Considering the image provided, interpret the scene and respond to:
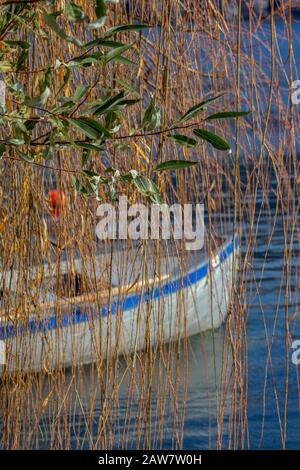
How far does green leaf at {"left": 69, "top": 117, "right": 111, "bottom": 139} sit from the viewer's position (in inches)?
44.4

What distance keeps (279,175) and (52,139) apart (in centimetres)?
52

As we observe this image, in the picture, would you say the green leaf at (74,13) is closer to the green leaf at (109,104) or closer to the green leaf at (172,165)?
the green leaf at (109,104)

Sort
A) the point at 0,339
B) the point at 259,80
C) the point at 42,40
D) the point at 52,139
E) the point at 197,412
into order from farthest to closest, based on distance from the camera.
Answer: the point at 197,412, the point at 259,80, the point at 0,339, the point at 42,40, the point at 52,139

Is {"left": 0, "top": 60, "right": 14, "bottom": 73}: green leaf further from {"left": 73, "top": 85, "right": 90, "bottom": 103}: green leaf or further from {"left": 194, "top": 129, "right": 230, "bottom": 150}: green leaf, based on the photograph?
{"left": 194, "top": 129, "right": 230, "bottom": 150}: green leaf

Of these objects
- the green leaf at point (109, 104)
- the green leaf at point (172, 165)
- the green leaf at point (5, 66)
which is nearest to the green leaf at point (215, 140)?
the green leaf at point (172, 165)

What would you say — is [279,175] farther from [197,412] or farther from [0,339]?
[197,412]

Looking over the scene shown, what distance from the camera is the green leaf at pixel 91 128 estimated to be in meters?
1.13

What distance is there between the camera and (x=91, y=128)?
3.71ft

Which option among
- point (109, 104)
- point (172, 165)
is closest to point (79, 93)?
point (109, 104)

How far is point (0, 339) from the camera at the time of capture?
178cm

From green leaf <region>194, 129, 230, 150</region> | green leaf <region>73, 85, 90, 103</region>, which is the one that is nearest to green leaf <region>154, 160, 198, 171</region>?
green leaf <region>194, 129, 230, 150</region>

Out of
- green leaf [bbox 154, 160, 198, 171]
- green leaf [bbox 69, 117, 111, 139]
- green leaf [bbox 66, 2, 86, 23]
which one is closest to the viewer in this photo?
green leaf [bbox 66, 2, 86, 23]
